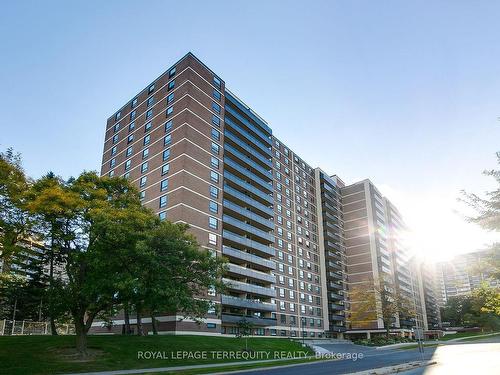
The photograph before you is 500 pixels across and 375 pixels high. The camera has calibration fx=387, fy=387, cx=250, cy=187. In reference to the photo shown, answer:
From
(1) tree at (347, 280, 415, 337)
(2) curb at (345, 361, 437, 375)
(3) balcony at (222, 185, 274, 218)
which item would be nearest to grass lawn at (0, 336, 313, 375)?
(2) curb at (345, 361, 437, 375)

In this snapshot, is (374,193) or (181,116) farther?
(374,193)

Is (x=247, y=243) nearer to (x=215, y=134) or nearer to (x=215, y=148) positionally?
(x=215, y=148)

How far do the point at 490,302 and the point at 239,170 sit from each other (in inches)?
1900

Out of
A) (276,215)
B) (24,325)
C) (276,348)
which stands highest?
(276,215)

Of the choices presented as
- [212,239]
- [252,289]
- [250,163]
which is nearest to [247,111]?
[250,163]

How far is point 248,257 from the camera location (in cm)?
5734

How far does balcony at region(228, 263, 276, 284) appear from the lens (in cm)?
5356

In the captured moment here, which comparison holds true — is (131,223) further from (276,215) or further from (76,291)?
(276,215)

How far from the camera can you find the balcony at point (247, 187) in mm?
58781

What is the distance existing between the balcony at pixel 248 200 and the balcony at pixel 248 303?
1496 cm

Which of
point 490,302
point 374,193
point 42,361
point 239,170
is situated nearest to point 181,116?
point 239,170

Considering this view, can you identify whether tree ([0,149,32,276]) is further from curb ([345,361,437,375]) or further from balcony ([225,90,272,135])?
balcony ([225,90,272,135])

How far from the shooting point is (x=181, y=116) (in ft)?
180

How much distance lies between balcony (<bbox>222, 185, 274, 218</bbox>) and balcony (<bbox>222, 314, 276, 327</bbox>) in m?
17.3
